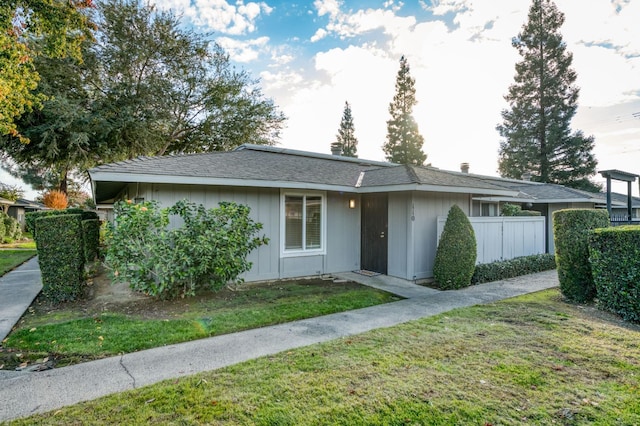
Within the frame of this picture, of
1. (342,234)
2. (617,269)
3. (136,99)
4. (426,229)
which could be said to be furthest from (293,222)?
(136,99)

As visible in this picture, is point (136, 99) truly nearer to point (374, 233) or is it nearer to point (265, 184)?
point (265, 184)

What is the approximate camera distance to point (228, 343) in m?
4.27

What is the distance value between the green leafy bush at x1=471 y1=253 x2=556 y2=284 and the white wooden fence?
1.13ft

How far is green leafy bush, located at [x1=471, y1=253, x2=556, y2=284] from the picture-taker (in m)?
8.19

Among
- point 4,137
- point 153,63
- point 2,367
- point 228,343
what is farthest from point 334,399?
point 153,63

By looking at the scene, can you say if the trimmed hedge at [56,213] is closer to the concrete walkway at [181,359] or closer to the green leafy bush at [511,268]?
the concrete walkway at [181,359]

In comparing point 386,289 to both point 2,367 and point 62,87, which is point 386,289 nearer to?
point 2,367

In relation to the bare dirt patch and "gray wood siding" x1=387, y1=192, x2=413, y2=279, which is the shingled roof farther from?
the bare dirt patch

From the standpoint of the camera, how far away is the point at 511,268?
29.3 ft

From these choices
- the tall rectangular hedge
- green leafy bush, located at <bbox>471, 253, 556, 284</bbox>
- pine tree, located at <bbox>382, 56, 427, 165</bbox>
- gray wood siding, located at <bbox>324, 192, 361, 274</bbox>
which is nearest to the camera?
the tall rectangular hedge

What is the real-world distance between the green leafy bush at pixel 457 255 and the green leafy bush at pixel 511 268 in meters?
0.76

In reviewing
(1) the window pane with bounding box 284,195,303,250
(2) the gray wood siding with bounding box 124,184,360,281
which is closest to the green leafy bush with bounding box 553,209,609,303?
(2) the gray wood siding with bounding box 124,184,360,281

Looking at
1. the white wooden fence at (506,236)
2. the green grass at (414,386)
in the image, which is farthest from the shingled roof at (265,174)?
the green grass at (414,386)

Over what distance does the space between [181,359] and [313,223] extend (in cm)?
531
